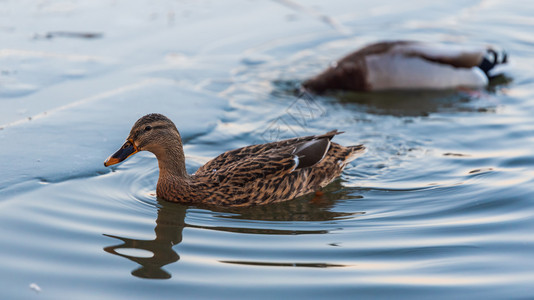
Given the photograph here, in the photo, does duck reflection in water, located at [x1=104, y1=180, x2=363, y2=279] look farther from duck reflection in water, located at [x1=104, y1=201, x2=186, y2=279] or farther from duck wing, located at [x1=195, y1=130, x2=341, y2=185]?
duck wing, located at [x1=195, y1=130, x2=341, y2=185]

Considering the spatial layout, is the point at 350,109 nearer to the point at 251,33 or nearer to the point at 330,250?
the point at 251,33

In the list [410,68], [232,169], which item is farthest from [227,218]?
[410,68]

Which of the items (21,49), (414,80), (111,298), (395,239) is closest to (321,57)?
(414,80)

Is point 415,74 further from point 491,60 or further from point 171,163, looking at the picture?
point 171,163

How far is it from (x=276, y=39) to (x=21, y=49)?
147 inches

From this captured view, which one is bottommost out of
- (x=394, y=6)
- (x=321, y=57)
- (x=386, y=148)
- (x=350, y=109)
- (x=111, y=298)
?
(x=111, y=298)

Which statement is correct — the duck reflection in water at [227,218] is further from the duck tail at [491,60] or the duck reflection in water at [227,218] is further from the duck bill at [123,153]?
the duck tail at [491,60]

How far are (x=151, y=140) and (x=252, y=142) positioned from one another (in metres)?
1.85

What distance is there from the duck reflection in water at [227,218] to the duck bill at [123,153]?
50 centimetres

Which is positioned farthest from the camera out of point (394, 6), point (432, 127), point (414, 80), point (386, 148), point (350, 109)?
point (394, 6)

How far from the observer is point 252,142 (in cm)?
729

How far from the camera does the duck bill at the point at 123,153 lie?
5.42 metres

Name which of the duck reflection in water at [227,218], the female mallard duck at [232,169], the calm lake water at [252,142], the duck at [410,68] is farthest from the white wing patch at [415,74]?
the female mallard duck at [232,169]

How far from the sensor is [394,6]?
1259 cm
